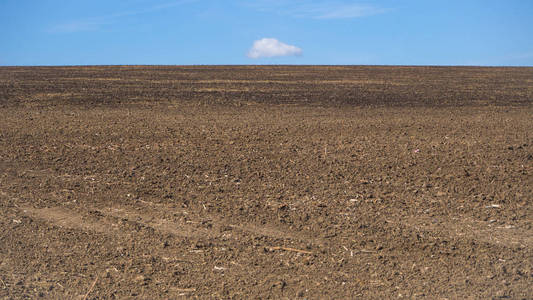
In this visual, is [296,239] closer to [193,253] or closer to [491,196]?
[193,253]

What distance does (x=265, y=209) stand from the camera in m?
5.39

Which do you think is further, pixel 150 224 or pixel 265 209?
pixel 265 209

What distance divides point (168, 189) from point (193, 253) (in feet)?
6.25

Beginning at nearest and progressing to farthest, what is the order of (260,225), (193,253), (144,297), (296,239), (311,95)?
(144,297) → (193,253) → (296,239) → (260,225) → (311,95)

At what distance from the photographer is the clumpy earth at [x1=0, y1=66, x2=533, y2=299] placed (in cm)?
389

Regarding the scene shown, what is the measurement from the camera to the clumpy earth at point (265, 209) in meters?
A: 3.89

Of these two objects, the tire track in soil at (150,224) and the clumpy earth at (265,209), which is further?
the tire track in soil at (150,224)

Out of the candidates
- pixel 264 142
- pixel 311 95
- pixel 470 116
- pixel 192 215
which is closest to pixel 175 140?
pixel 264 142

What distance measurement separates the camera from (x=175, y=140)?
8938mm

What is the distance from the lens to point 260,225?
496 cm

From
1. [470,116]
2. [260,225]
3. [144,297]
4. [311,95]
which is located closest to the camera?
[144,297]

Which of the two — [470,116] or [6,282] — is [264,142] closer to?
[6,282]

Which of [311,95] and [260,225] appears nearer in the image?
[260,225]

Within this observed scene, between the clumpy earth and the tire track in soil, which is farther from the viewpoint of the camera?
the tire track in soil
